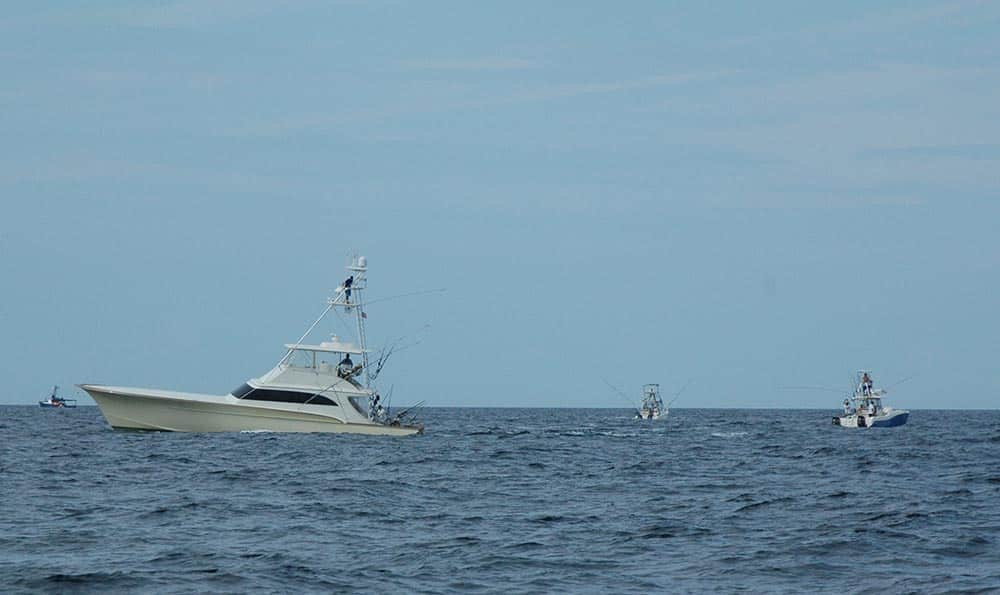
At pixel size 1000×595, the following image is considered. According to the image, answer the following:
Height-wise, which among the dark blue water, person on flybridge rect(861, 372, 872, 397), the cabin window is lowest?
the dark blue water

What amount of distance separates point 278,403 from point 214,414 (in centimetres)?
245

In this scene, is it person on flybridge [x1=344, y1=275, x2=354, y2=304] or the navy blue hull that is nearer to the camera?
person on flybridge [x1=344, y1=275, x2=354, y2=304]

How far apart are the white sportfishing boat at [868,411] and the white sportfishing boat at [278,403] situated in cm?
4717

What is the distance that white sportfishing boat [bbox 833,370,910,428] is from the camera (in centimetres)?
8812

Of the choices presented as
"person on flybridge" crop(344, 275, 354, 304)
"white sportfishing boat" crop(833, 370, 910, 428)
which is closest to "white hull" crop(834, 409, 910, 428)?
"white sportfishing boat" crop(833, 370, 910, 428)

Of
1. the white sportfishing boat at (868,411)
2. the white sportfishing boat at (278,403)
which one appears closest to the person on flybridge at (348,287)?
the white sportfishing boat at (278,403)

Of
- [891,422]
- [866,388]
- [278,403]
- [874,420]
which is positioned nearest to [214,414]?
[278,403]

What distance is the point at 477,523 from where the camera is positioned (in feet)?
78.6

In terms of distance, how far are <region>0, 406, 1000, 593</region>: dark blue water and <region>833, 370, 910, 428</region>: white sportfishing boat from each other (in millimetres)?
47043

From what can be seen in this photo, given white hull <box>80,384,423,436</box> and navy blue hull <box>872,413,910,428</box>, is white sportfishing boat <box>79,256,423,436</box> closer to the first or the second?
white hull <box>80,384,423,436</box>

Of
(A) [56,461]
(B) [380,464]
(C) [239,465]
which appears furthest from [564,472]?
(A) [56,461]

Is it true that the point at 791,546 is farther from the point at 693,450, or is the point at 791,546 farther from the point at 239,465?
the point at 693,450

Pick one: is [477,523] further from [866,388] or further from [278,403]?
[866,388]

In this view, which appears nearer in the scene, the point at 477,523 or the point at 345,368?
the point at 477,523
